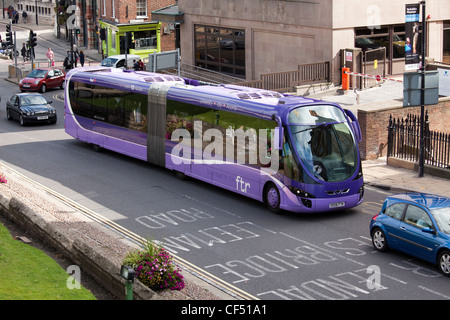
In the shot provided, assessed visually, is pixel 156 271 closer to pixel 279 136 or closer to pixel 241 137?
pixel 279 136

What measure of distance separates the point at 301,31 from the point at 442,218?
76.8ft

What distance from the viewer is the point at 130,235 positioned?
19.1 metres

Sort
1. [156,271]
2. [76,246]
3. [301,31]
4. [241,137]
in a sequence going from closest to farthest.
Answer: [156,271], [76,246], [241,137], [301,31]

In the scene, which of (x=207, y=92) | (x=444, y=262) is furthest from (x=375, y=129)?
(x=444, y=262)

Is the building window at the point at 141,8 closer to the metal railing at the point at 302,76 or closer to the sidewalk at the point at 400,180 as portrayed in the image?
the metal railing at the point at 302,76

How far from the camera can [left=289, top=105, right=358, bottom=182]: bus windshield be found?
65.4 ft

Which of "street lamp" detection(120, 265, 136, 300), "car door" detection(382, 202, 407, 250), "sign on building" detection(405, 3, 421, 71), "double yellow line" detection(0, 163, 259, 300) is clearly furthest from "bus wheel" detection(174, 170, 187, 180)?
"street lamp" detection(120, 265, 136, 300)

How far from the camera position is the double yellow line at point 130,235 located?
49.7 ft

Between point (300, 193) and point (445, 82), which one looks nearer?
point (300, 193)

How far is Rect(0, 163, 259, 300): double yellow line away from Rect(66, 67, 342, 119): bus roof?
5079 millimetres

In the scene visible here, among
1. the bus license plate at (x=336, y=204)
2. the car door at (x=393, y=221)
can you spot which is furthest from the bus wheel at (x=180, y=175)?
the car door at (x=393, y=221)

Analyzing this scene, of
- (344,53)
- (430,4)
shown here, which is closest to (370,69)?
(344,53)

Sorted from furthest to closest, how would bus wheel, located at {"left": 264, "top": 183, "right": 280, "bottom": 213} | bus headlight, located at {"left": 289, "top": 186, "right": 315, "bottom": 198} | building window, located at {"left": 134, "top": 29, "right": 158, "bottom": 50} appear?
building window, located at {"left": 134, "top": 29, "right": 158, "bottom": 50}, bus wheel, located at {"left": 264, "top": 183, "right": 280, "bottom": 213}, bus headlight, located at {"left": 289, "top": 186, "right": 315, "bottom": 198}

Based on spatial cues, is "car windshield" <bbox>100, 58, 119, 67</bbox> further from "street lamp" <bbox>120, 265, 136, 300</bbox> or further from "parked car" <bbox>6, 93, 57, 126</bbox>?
"street lamp" <bbox>120, 265, 136, 300</bbox>
